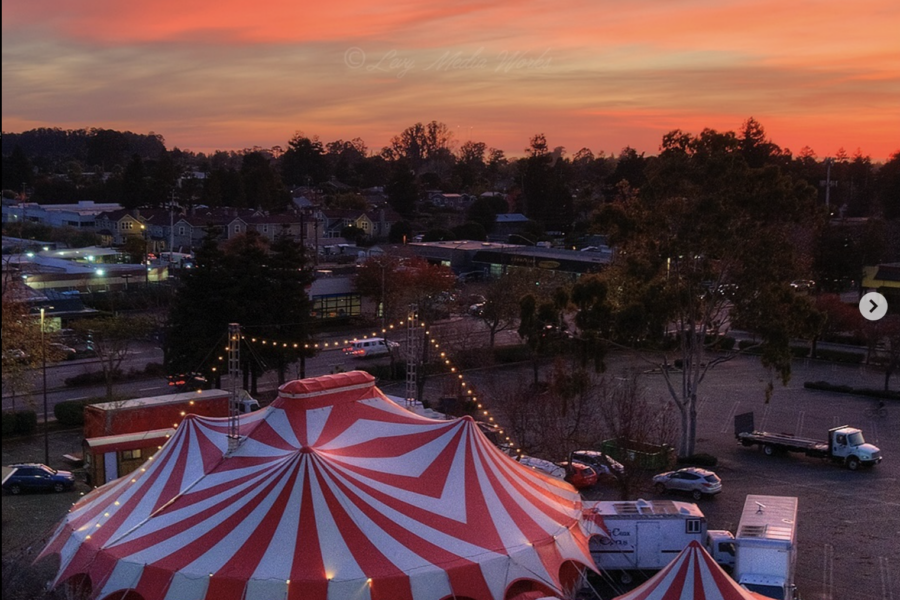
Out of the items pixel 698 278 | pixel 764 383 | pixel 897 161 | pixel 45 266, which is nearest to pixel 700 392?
Result: pixel 764 383

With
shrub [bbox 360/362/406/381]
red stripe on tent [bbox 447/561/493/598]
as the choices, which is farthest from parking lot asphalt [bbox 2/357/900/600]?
red stripe on tent [bbox 447/561/493/598]

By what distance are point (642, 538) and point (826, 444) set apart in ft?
27.1

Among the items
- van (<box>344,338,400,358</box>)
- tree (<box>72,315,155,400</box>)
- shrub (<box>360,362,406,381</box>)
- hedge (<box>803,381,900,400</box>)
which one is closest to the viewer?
tree (<box>72,315,155,400</box>)

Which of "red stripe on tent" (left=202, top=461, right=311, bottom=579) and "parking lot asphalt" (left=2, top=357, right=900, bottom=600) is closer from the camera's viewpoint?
"red stripe on tent" (left=202, top=461, right=311, bottom=579)

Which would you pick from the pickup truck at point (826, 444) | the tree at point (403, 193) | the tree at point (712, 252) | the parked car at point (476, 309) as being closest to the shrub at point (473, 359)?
the parked car at point (476, 309)

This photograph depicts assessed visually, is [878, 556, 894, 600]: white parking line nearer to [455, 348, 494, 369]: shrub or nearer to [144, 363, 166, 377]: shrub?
[455, 348, 494, 369]: shrub

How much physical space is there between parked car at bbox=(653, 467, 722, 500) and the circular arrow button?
15802 millimetres

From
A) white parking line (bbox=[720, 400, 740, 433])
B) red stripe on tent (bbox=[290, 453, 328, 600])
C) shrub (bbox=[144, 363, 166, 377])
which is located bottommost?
white parking line (bbox=[720, 400, 740, 433])

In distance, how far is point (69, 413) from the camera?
2209 centimetres

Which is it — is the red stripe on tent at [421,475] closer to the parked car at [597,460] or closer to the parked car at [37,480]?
the parked car at [597,460]

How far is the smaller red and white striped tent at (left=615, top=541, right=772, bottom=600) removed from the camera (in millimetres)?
9914

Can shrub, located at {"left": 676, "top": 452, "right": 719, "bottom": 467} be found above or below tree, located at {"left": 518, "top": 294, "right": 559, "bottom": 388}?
below

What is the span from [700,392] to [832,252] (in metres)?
17.3

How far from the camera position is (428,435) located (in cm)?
1284
